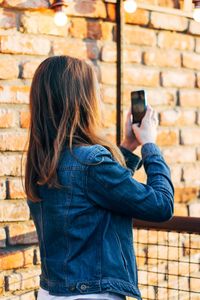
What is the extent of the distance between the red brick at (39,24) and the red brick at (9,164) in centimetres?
59

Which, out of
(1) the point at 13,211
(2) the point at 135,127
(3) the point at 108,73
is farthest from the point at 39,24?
(2) the point at 135,127

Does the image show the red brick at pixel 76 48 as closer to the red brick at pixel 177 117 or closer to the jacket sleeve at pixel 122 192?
the red brick at pixel 177 117

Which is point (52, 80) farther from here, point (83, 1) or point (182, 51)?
point (182, 51)

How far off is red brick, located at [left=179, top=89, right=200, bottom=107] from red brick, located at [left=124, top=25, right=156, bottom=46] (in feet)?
1.13

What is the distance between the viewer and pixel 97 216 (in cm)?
200

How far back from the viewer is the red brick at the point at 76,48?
11.4ft

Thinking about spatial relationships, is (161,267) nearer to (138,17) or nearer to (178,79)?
(178,79)

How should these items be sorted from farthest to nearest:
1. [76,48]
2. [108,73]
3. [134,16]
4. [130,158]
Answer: [134,16] < [108,73] < [76,48] < [130,158]

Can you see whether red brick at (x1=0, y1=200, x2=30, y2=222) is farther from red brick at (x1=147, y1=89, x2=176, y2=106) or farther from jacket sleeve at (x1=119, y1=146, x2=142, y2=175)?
jacket sleeve at (x1=119, y1=146, x2=142, y2=175)

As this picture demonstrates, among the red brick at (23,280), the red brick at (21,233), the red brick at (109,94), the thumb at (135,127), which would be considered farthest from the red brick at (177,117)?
the thumb at (135,127)

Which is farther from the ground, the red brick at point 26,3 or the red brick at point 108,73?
the red brick at point 26,3

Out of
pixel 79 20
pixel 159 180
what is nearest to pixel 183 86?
pixel 79 20

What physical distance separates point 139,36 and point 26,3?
2.38 feet

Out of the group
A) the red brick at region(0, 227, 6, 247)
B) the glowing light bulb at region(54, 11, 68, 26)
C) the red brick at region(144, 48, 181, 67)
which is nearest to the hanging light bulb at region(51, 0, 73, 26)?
the glowing light bulb at region(54, 11, 68, 26)
